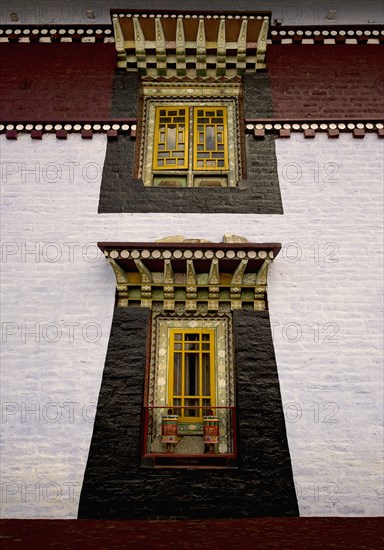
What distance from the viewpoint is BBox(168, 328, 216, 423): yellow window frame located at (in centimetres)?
584

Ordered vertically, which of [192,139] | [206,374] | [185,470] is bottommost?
[185,470]

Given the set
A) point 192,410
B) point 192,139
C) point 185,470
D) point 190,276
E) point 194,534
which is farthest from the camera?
point 192,139

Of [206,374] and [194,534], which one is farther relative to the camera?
[206,374]

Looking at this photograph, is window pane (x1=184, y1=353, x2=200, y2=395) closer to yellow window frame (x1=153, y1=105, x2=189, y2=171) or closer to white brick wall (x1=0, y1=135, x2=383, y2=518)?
white brick wall (x1=0, y1=135, x2=383, y2=518)

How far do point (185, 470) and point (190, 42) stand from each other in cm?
560

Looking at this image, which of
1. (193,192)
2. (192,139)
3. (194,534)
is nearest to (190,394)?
(194,534)

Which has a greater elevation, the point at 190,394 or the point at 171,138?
the point at 171,138

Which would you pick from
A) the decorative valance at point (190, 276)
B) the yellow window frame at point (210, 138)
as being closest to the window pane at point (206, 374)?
the decorative valance at point (190, 276)

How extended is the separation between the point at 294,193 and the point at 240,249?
4.30 feet

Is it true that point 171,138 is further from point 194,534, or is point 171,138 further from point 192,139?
point 194,534

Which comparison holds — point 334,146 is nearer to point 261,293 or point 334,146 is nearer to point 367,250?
point 367,250

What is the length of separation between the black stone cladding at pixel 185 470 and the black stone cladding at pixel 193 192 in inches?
62.3

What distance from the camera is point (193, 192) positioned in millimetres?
6965

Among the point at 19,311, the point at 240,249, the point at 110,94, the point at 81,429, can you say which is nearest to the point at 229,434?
the point at 81,429
